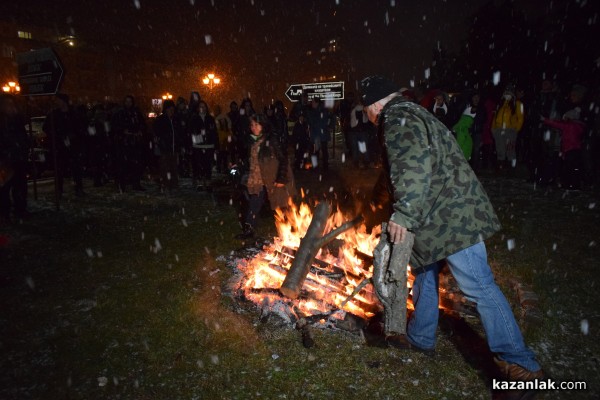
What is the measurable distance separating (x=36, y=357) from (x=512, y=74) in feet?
125

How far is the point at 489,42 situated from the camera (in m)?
36.3

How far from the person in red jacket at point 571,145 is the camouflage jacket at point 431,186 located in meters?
7.86

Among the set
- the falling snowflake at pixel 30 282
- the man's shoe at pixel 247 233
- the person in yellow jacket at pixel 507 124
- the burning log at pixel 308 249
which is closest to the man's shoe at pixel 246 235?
the man's shoe at pixel 247 233

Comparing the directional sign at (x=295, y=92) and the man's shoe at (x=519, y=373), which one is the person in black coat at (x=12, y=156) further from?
the directional sign at (x=295, y=92)

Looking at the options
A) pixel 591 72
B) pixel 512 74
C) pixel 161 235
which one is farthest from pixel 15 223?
pixel 512 74

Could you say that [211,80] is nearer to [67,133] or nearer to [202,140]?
[202,140]

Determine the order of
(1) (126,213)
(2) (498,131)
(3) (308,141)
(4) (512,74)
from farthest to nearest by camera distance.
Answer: (4) (512,74) → (3) (308,141) → (2) (498,131) → (1) (126,213)

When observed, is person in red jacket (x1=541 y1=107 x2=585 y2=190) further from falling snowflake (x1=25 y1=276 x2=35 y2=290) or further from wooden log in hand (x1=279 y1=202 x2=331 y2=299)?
falling snowflake (x1=25 y1=276 x2=35 y2=290)

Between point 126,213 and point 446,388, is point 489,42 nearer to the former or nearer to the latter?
point 126,213

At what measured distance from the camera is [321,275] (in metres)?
4.69

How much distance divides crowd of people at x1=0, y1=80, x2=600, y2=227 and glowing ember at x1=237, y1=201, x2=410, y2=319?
10.1ft

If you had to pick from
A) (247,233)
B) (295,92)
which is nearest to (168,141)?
(247,233)

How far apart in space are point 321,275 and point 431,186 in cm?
223

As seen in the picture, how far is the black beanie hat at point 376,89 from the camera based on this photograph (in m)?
3.01
